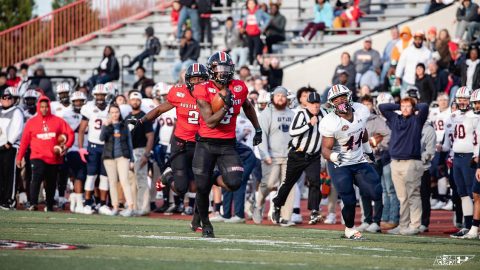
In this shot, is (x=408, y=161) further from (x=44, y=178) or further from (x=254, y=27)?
(x=254, y=27)

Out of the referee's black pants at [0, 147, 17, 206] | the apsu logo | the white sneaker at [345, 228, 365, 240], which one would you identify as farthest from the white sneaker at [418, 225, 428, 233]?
the apsu logo

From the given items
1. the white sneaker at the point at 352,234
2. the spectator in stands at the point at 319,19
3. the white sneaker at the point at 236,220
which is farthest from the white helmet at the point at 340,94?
the spectator in stands at the point at 319,19

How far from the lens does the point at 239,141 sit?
19.1 m

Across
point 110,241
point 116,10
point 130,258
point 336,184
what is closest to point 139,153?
point 336,184

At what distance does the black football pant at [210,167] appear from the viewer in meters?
13.3

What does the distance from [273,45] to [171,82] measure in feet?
8.65

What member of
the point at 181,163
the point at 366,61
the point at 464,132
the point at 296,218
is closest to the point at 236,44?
the point at 366,61

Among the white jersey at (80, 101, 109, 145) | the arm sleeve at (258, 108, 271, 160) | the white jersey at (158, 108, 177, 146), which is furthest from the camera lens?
the white jersey at (158, 108, 177, 146)

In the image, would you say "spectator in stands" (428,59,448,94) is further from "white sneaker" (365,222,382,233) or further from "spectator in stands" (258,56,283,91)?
"white sneaker" (365,222,382,233)

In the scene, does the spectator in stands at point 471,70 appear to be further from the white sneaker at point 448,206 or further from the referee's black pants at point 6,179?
the referee's black pants at point 6,179

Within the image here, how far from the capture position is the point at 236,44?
27438 mm

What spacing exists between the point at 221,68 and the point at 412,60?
34.6ft

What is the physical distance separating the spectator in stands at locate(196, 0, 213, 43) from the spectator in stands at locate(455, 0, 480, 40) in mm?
6585

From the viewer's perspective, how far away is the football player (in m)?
14.2
